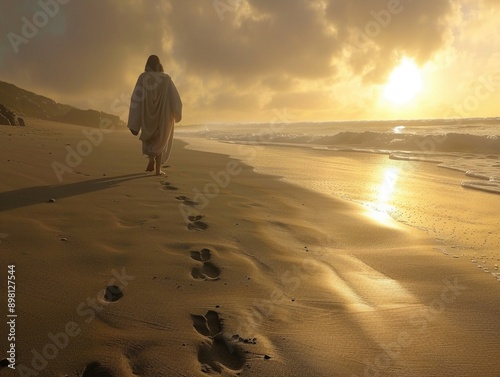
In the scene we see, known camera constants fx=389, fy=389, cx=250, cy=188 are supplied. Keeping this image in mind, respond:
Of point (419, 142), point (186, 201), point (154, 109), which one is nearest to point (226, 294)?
point (186, 201)

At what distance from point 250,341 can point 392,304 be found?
106cm

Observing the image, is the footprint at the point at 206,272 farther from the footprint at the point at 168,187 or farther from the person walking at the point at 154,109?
the person walking at the point at 154,109

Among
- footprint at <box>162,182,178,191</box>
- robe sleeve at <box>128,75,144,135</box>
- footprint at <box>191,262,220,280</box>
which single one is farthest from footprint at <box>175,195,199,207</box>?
robe sleeve at <box>128,75,144,135</box>

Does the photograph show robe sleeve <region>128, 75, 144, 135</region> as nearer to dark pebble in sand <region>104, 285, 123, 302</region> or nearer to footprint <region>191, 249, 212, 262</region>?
footprint <region>191, 249, 212, 262</region>

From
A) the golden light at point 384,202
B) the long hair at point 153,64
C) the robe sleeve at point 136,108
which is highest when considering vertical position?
the long hair at point 153,64

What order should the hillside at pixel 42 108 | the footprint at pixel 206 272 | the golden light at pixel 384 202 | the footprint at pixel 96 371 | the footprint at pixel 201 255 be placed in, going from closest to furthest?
the footprint at pixel 96 371 < the footprint at pixel 206 272 < the footprint at pixel 201 255 < the golden light at pixel 384 202 < the hillside at pixel 42 108

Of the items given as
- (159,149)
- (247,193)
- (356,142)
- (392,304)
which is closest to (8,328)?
(392,304)

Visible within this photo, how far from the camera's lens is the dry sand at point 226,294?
178 centimetres

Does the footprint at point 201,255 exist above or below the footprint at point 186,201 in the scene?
below

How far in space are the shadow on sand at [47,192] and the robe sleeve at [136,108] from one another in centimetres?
170

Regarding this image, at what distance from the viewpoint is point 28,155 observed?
663 cm

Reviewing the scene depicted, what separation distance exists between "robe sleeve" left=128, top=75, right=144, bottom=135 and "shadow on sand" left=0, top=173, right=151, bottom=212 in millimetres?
1700

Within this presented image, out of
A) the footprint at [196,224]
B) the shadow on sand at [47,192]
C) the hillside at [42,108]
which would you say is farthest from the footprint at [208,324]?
the hillside at [42,108]

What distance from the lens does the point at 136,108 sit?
6984mm
